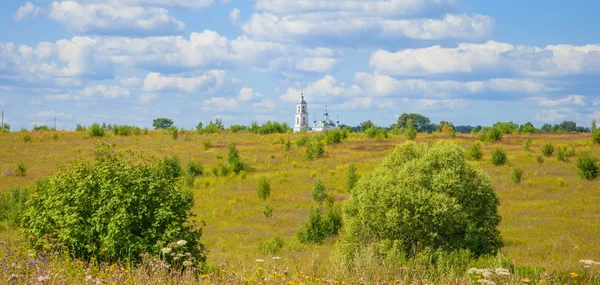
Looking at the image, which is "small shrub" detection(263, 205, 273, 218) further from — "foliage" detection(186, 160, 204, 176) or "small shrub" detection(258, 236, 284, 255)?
"foliage" detection(186, 160, 204, 176)

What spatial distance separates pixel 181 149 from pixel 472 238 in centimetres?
4595

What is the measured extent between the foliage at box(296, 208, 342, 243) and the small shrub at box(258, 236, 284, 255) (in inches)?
73.3

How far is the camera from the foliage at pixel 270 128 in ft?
270

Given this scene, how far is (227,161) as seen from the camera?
57625 millimetres

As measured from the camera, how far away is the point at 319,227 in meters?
34.6

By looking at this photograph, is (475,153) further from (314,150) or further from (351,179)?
(351,179)

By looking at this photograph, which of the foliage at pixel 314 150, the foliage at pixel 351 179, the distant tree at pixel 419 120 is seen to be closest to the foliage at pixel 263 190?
the foliage at pixel 351 179

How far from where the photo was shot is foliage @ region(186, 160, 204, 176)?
176 ft

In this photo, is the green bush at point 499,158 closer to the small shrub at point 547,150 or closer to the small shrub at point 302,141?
the small shrub at point 547,150

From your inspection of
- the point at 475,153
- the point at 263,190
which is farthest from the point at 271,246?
the point at 475,153

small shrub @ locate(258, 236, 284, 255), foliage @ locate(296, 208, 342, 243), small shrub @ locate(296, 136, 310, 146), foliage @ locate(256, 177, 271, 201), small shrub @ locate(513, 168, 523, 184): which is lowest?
small shrub @ locate(258, 236, 284, 255)

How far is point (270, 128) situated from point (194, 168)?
29.5 meters

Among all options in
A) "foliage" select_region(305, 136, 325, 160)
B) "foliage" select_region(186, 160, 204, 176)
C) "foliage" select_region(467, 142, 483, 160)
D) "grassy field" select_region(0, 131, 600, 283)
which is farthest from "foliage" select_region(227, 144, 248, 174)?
Answer: "foliage" select_region(467, 142, 483, 160)

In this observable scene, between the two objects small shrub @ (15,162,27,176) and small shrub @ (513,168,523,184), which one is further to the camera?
small shrub @ (15,162,27,176)
